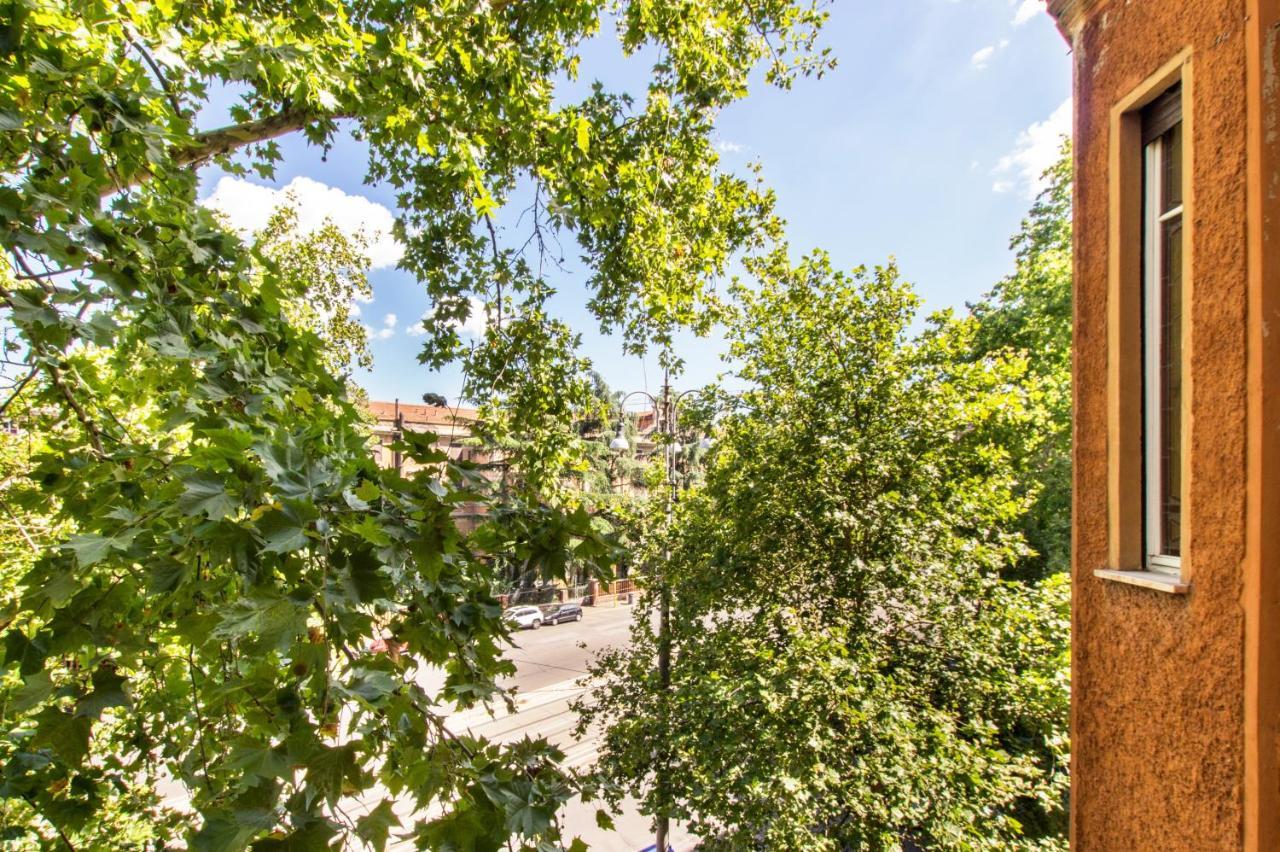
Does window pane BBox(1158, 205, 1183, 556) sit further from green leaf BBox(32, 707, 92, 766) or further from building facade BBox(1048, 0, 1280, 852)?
green leaf BBox(32, 707, 92, 766)

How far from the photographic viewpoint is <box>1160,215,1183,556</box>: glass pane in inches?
82.4

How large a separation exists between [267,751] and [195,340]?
120cm

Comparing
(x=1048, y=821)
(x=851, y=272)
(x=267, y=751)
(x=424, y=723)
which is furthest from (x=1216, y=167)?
(x=1048, y=821)

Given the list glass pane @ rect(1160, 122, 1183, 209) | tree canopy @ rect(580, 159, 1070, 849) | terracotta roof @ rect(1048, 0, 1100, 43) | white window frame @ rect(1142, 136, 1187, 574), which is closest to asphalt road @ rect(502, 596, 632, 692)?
tree canopy @ rect(580, 159, 1070, 849)

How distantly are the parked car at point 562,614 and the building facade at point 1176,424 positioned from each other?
62.3ft

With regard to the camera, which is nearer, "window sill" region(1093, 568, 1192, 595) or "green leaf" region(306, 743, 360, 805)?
"green leaf" region(306, 743, 360, 805)

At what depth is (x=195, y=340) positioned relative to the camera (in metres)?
1.60

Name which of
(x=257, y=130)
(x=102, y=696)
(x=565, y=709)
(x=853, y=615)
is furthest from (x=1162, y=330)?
(x=565, y=709)

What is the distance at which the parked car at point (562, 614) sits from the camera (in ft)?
65.5

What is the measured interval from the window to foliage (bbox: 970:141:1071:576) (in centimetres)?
692

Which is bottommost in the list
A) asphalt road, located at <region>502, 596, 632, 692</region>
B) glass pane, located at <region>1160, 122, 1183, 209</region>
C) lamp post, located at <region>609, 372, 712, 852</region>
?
asphalt road, located at <region>502, 596, 632, 692</region>

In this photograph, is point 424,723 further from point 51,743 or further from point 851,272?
point 851,272

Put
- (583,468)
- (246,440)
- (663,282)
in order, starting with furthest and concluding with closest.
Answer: (663,282)
(583,468)
(246,440)

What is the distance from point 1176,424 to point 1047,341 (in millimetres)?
10124
